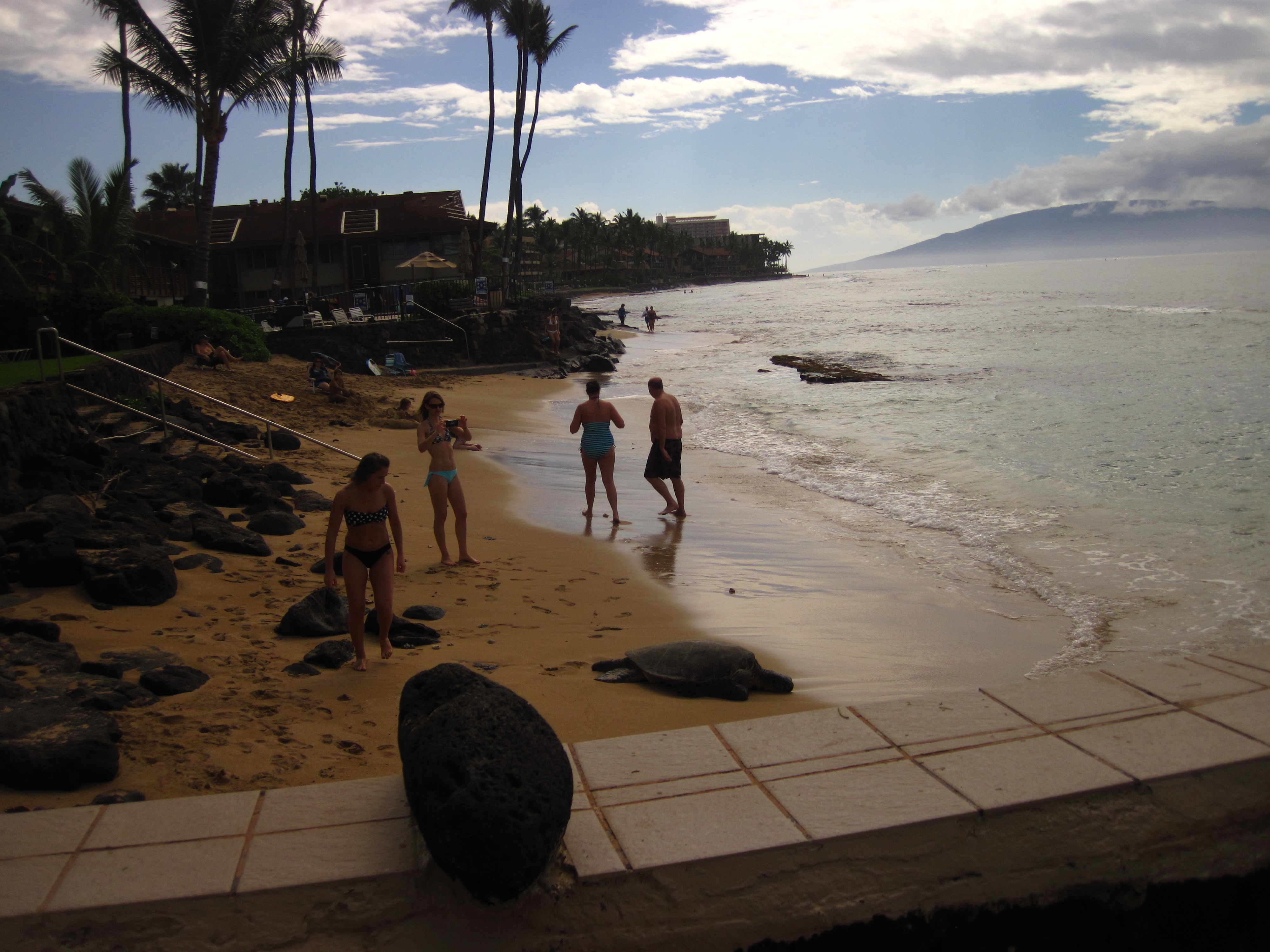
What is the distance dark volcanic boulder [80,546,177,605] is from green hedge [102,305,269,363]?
37.9 feet

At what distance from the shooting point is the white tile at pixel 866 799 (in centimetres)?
267

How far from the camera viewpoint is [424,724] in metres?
2.77

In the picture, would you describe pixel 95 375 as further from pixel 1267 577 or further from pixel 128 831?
pixel 1267 577

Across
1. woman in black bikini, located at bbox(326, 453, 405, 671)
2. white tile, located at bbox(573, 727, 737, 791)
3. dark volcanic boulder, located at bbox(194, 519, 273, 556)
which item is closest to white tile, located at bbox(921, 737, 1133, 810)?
white tile, located at bbox(573, 727, 737, 791)

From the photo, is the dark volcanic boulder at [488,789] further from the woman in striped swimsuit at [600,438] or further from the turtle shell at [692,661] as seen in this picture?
the woman in striped swimsuit at [600,438]

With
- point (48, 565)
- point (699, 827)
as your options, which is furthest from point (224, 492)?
point (699, 827)

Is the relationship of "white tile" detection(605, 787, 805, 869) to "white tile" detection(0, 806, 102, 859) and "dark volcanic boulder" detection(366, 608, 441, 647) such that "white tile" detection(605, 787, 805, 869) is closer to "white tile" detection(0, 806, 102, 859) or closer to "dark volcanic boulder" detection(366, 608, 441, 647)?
"white tile" detection(0, 806, 102, 859)

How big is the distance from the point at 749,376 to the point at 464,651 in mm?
22950

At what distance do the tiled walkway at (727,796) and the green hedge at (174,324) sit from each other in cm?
1515

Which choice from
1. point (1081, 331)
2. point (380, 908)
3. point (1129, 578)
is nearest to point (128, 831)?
point (380, 908)

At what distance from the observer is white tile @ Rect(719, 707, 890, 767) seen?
10.1ft

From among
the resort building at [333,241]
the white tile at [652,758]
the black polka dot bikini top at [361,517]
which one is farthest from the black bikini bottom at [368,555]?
the resort building at [333,241]

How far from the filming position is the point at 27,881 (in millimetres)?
2395

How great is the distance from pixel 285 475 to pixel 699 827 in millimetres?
7633
